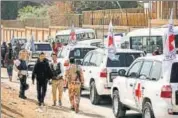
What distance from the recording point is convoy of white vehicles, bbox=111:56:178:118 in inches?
395

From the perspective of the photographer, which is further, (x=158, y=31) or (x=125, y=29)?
(x=125, y=29)

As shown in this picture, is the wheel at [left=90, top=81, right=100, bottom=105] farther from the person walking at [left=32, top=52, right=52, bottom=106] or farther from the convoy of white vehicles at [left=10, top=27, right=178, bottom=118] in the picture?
the person walking at [left=32, top=52, right=52, bottom=106]

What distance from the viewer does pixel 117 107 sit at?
13.2 m

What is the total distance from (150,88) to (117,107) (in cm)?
278

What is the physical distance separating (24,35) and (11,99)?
23812 millimetres

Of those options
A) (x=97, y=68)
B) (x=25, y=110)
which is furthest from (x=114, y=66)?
(x=25, y=110)

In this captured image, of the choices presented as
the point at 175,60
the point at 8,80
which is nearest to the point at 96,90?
the point at 175,60

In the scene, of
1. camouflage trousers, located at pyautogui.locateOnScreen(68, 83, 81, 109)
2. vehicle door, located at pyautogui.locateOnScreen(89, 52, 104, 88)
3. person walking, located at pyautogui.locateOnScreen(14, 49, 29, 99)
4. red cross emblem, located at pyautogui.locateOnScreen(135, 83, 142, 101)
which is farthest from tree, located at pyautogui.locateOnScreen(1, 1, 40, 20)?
red cross emblem, located at pyautogui.locateOnScreen(135, 83, 142, 101)

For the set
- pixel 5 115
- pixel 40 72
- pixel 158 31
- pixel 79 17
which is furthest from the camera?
pixel 79 17

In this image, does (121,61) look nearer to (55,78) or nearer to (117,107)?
(55,78)

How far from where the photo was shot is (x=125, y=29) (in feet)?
106

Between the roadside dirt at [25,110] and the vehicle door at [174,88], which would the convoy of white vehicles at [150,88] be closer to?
the vehicle door at [174,88]

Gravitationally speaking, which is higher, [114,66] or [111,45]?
[111,45]

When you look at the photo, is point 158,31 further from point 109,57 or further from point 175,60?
point 175,60
